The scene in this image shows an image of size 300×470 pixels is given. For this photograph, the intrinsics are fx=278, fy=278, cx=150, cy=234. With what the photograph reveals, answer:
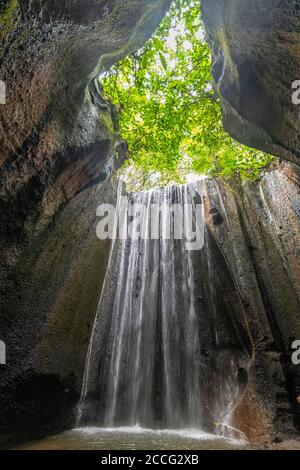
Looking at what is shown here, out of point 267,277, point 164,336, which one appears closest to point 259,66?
point 267,277

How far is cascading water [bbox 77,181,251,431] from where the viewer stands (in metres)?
5.99

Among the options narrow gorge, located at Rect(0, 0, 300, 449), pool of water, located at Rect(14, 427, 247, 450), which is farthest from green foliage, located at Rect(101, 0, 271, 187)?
pool of water, located at Rect(14, 427, 247, 450)

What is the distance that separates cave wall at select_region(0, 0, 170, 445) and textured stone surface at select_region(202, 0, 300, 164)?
1322mm

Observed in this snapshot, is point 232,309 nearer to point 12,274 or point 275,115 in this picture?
point 275,115

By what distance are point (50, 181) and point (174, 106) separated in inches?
182

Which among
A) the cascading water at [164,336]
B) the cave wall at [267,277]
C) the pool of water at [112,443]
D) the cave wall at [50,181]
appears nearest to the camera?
the cave wall at [50,181]

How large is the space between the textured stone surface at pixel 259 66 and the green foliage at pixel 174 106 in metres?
1.77

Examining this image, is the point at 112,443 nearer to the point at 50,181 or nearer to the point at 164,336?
the point at 164,336

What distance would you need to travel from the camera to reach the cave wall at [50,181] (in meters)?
3.48

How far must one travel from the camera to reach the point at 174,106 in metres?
7.64

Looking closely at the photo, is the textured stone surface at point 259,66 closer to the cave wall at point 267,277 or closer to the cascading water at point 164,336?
the cave wall at point 267,277

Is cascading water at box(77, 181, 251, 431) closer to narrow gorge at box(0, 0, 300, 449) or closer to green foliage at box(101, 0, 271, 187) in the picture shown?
narrow gorge at box(0, 0, 300, 449)

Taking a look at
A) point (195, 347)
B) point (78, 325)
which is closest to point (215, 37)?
point (78, 325)

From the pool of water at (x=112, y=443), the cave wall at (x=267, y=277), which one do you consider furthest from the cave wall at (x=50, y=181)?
the cave wall at (x=267, y=277)
